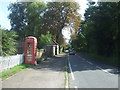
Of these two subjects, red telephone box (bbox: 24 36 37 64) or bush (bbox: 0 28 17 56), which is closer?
bush (bbox: 0 28 17 56)

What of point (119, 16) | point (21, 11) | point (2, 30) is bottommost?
point (2, 30)

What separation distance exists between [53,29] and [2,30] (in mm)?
29995

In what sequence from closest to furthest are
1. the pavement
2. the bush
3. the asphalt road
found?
the pavement
the asphalt road
the bush

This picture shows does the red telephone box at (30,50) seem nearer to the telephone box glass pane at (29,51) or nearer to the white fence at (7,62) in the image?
the telephone box glass pane at (29,51)

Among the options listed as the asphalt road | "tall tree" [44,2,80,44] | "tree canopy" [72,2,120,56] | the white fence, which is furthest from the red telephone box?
"tall tree" [44,2,80,44]

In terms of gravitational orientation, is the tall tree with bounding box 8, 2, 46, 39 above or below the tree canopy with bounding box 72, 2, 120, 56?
above

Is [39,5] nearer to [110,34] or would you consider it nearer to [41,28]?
[41,28]

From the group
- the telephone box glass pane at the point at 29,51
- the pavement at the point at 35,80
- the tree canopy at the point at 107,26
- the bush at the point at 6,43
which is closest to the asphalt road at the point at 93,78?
the pavement at the point at 35,80

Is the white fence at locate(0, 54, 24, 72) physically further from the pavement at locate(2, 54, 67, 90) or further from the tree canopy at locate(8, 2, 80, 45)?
the tree canopy at locate(8, 2, 80, 45)

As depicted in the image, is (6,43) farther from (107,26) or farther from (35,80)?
(107,26)

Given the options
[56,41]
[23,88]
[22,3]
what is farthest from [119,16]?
[22,3]

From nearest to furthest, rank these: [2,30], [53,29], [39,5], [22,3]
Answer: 1. [2,30]
2. [53,29]
3. [39,5]
4. [22,3]

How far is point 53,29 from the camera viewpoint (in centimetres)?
4472

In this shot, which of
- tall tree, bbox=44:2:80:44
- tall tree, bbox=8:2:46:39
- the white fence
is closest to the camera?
the white fence
